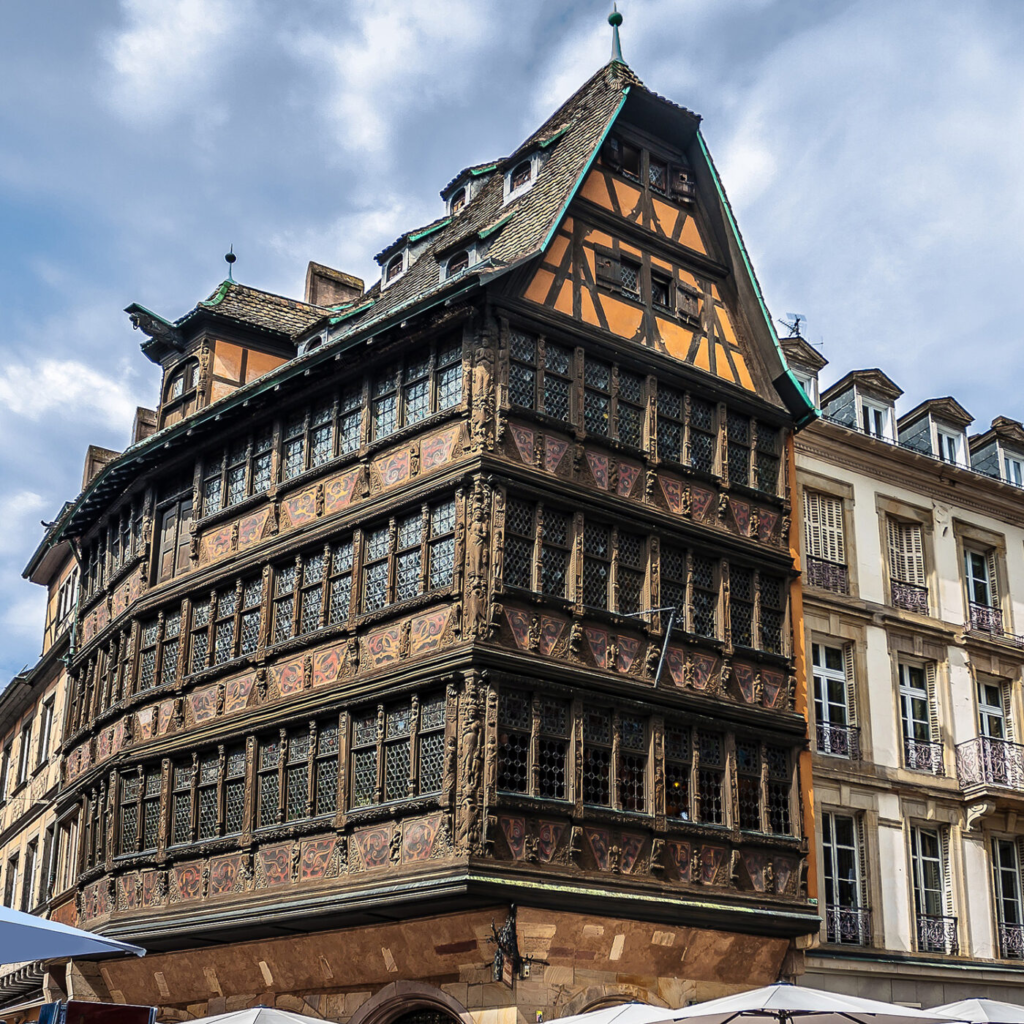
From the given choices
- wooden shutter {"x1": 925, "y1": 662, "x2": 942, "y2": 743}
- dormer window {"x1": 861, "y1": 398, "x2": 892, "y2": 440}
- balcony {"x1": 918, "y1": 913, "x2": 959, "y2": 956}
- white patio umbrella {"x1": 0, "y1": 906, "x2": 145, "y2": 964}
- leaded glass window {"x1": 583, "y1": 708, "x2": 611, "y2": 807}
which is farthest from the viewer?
dormer window {"x1": 861, "y1": 398, "x2": 892, "y2": 440}

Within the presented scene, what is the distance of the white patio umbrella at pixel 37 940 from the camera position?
7.91 metres

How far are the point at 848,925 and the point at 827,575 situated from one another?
485 cm

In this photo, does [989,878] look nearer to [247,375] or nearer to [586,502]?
[586,502]

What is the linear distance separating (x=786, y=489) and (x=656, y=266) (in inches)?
138

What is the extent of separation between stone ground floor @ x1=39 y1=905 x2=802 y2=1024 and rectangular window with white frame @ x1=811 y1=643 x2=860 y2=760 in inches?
120

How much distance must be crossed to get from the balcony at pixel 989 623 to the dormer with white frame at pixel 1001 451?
2588 millimetres

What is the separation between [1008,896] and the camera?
21156 millimetres

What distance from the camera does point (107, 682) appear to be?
71.7 ft

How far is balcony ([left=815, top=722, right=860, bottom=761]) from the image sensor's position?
65.2 ft

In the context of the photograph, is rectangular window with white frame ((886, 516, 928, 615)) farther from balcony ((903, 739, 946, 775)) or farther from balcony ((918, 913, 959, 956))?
balcony ((918, 913, 959, 956))

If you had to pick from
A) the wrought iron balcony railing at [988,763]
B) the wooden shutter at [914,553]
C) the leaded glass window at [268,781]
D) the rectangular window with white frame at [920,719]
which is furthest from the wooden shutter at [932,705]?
the leaded glass window at [268,781]

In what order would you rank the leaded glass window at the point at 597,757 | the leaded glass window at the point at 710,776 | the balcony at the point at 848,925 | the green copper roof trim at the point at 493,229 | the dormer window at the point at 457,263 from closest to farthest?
the leaded glass window at the point at 597,757 < the leaded glass window at the point at 710,776 < the balcony at the point at 848,925 < the green copper roof trim at the point at 493,229 < the dormer window at the point at 457,263

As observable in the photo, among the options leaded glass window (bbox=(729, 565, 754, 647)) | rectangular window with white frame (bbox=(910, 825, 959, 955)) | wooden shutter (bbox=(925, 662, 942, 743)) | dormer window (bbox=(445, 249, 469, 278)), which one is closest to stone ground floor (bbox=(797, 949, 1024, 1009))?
rectangular window with white frame (bbox=(910, 825, 959, 955))

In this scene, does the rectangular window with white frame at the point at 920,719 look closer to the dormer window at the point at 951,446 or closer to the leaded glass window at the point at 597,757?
the dormer window at the point at 951,446
